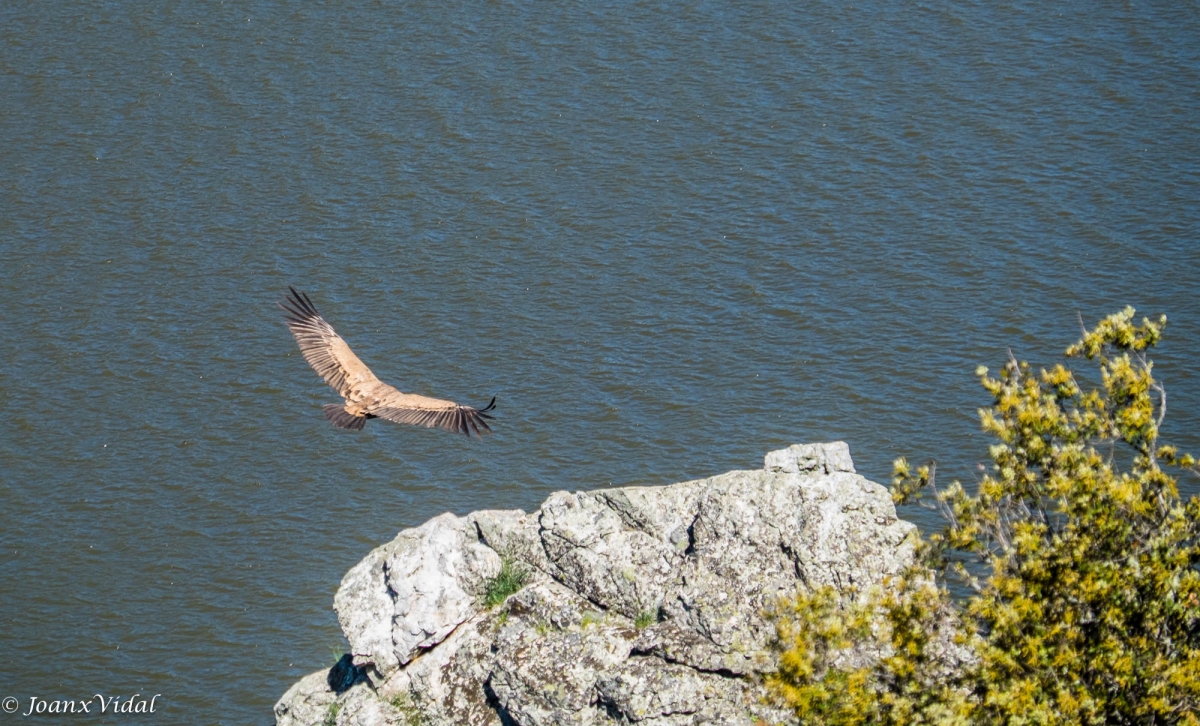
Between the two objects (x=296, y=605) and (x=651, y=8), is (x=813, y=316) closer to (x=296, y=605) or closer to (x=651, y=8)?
(x=296, y=605)

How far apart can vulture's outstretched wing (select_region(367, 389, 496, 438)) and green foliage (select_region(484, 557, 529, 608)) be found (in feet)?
5.20

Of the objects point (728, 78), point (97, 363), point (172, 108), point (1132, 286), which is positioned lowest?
point (1132, 286)

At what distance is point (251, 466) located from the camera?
91.6 ft

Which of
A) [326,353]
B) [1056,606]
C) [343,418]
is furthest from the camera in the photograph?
[326,353]

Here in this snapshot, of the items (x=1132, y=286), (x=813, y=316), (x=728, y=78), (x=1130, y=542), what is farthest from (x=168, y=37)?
(x=1130, y=542)

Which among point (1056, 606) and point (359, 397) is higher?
point (359, 397)

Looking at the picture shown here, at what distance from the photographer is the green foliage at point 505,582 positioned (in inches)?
669

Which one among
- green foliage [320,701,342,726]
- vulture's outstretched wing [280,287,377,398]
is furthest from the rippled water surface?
vulture's outstretched wing [280,287,377,398]

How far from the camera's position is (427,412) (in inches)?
692

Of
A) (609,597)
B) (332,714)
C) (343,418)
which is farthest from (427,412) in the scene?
(332,714)

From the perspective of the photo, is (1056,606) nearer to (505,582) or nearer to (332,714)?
(505,582)

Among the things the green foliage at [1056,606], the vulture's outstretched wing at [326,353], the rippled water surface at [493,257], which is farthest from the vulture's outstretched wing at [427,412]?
the rippled water surface at [493,257]

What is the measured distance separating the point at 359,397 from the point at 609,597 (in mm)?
4590

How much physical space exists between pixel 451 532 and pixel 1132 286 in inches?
717
